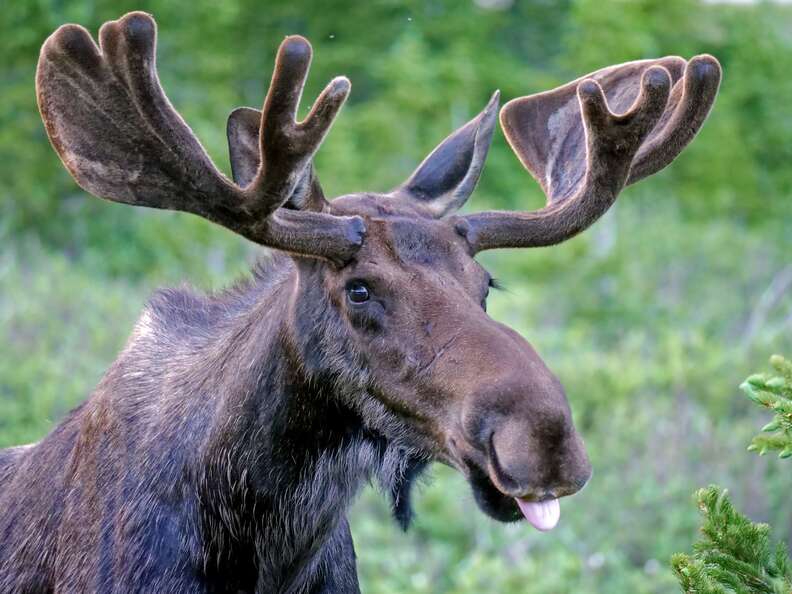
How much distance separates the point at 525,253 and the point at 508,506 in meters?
14.2

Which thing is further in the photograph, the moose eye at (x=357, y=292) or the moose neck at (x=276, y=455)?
A: the moose neck at (x=276, y=455)

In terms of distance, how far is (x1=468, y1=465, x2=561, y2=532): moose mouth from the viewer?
3.47m

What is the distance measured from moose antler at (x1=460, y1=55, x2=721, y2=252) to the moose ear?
0.27 metres

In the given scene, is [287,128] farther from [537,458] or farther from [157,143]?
[537,458]

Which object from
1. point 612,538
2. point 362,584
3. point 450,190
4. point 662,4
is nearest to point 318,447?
point 450,190

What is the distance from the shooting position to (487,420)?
136 inches

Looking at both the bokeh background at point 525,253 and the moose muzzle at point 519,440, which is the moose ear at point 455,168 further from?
the moose muzzle at point 519,440

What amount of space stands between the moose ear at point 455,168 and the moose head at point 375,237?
0.16 meters

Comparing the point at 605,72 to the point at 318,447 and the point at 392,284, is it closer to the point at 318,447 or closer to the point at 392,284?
the point at 392,284

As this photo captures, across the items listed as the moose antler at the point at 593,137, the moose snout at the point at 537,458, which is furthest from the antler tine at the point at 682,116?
the moose snout at the point at 537,458

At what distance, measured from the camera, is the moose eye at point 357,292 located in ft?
12.7

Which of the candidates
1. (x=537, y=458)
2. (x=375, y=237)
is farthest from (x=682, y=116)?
(x=537, y=458)

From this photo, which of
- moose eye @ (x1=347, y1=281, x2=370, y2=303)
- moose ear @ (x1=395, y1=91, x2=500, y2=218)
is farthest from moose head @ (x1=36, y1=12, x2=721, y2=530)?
moose ear @ (x1=395, y1=91, x2=500, y2=218)

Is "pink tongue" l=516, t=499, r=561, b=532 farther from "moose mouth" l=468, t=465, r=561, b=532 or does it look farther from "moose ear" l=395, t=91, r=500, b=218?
"moose ear" l=395, t=91, r=500, b=218
